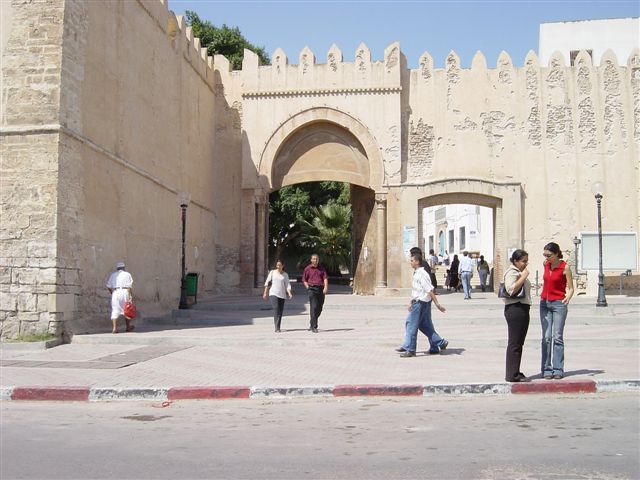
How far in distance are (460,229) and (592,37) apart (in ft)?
42.2

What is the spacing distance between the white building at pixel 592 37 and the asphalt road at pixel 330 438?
33.6 meters

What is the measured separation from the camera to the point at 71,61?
12.8 meters

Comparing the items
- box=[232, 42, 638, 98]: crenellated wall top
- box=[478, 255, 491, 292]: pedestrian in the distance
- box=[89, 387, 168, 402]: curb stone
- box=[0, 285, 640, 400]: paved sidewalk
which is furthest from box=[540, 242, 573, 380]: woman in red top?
box=[478, 255, 491, 292]: pedestrian in the distance

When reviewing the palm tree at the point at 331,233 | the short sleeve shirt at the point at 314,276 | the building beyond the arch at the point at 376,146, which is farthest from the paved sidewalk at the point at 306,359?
the palm tree at the point at 331,233

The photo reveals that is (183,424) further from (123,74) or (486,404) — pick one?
(123,74)

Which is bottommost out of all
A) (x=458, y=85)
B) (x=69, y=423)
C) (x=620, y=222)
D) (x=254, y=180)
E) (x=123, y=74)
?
(x=69, y=423)

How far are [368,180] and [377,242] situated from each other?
2.12m

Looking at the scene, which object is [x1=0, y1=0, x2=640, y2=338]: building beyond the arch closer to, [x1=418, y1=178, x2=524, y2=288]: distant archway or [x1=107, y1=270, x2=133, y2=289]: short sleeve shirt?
[x1=418, y1=178, x2=524, y2=288]: distant archway

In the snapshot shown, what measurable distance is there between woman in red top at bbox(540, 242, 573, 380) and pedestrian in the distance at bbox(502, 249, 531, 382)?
374 mm

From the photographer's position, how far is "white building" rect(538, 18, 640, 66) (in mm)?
37094

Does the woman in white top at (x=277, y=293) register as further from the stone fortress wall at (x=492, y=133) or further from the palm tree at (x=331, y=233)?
the palm tree at (x=331, y=233)

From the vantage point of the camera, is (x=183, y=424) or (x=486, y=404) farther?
(x=486, y=404)

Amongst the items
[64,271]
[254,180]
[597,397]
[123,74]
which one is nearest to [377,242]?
[254,180]

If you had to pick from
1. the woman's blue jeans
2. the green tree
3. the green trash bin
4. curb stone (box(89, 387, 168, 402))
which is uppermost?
the green tree
